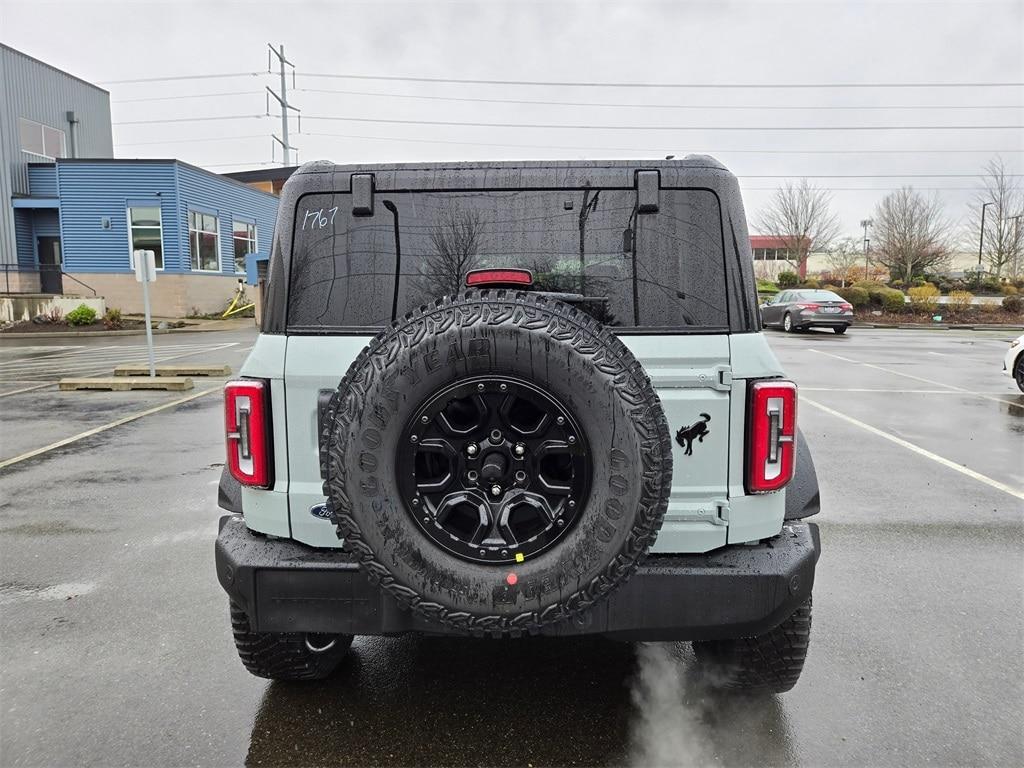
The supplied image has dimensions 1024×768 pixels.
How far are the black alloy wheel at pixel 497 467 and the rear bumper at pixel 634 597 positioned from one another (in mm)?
339

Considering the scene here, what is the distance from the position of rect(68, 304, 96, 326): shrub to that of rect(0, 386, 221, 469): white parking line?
52.7ft

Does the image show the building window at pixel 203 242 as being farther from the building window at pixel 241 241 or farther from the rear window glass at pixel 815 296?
the rear window glass at pixel 815 296

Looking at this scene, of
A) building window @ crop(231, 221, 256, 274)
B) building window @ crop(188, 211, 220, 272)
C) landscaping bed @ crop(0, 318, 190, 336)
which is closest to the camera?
landscaping bed @ crop(0, 318, 190, 336)

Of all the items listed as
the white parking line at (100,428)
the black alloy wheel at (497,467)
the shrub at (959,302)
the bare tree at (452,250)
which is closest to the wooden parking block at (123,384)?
the white parking line at (100,428)

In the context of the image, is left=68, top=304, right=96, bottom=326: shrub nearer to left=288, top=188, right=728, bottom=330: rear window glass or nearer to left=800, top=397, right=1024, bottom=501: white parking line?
left=800, top=397, right=1024, bottom=501: white parking line

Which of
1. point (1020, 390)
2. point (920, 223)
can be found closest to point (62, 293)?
point (1020, 390)

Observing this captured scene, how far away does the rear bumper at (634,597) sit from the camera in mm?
2410

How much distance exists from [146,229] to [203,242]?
239 centimetres

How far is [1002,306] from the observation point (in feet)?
106

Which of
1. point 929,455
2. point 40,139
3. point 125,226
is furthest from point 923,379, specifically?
point 40,139

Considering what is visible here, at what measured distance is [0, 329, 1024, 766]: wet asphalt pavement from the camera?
2693 millimetres

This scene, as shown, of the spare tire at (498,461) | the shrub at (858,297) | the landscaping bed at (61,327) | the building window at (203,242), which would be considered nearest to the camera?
the spare tire at (498,461)

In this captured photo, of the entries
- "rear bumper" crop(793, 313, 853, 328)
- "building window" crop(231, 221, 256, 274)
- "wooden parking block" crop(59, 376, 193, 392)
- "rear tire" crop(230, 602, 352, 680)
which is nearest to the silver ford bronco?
"rear tire" crop(230, 602, 352, 680)

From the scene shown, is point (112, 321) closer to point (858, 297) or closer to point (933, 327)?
point (858, 297)
